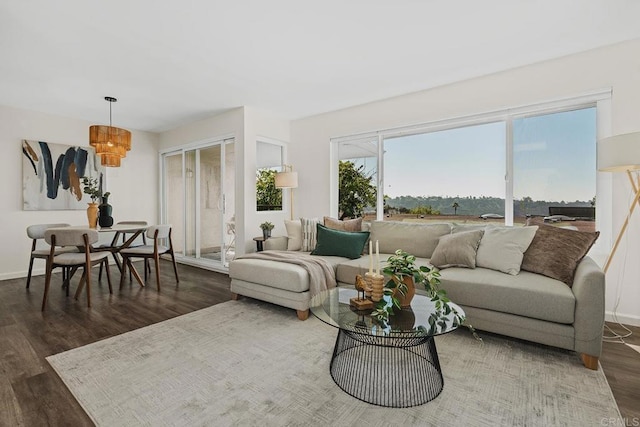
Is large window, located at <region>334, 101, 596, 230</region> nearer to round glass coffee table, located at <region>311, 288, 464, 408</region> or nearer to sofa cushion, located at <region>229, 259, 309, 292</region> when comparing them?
sofa cushion, located at <region>229, 259, 309, 292</region>

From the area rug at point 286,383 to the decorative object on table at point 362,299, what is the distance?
473 mm

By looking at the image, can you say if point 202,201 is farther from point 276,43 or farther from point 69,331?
point 276,43

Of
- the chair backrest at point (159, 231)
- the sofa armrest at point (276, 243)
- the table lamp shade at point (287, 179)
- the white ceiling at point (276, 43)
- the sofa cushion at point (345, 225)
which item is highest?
the white ceiling at point (276, 43)

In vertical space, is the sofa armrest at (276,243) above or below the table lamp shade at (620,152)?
below

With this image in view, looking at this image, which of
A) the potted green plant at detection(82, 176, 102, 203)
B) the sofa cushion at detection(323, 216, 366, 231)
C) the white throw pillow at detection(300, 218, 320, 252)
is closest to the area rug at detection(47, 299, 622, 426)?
the white throw pillow at detection(300, 218, 320, 252)

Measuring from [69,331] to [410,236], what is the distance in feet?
11.1

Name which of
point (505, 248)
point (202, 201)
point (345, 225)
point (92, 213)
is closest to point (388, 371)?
point (505, 248)

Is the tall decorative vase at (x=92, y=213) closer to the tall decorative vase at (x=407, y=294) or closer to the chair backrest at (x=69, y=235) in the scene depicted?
the chair backrest at (x=69, y=235)

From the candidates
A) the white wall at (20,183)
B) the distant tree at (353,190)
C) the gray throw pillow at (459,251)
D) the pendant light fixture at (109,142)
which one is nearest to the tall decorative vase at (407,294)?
the gray throw pillow at (459,251)

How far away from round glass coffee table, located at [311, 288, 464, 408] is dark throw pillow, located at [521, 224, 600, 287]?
3.55 ft

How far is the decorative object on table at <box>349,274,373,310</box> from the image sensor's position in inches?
77.6

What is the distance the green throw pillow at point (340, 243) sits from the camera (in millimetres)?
3557

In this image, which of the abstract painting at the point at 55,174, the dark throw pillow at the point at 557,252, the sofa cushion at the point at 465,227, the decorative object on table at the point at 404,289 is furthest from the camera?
the abstract painting at the point at 55,174

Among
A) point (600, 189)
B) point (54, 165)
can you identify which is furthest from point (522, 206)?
point (54, 165)
